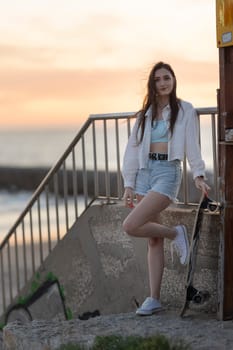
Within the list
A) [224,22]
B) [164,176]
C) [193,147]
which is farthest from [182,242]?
[224,22]

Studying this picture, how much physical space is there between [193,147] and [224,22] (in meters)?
0.88

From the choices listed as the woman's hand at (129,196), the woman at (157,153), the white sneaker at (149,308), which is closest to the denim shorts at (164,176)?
the woman at (157,153)

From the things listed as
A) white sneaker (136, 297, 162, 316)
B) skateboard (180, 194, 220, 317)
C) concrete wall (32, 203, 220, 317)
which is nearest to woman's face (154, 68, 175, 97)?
skateboard (180, 194, 220, 317)

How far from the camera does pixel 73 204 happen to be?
7.79m

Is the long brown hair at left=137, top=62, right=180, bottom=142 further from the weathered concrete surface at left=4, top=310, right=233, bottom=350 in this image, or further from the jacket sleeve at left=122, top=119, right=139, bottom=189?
the weathered concrete surface at left=4, top=310, right=233, bottom=350

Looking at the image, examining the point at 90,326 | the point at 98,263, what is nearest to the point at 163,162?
the point at 90,326

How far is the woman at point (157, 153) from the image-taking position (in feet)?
18.3

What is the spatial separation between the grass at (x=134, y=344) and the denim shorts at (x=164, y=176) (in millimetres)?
1213

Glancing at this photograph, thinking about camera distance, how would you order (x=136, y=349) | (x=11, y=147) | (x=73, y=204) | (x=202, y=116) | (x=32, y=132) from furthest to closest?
(x=32, y=132), (x=11, y=147), (x=73, y=204), (x=202, y=116), (x=136, y=349)

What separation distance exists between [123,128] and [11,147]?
231 feet

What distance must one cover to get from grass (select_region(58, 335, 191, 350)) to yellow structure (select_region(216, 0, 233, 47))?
2.07 meters

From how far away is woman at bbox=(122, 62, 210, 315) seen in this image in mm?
5590

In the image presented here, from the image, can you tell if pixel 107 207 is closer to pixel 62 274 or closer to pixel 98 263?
pixel 98 263

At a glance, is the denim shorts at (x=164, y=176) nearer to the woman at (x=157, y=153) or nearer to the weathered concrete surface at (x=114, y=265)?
the woman at (x=157, y=153)
